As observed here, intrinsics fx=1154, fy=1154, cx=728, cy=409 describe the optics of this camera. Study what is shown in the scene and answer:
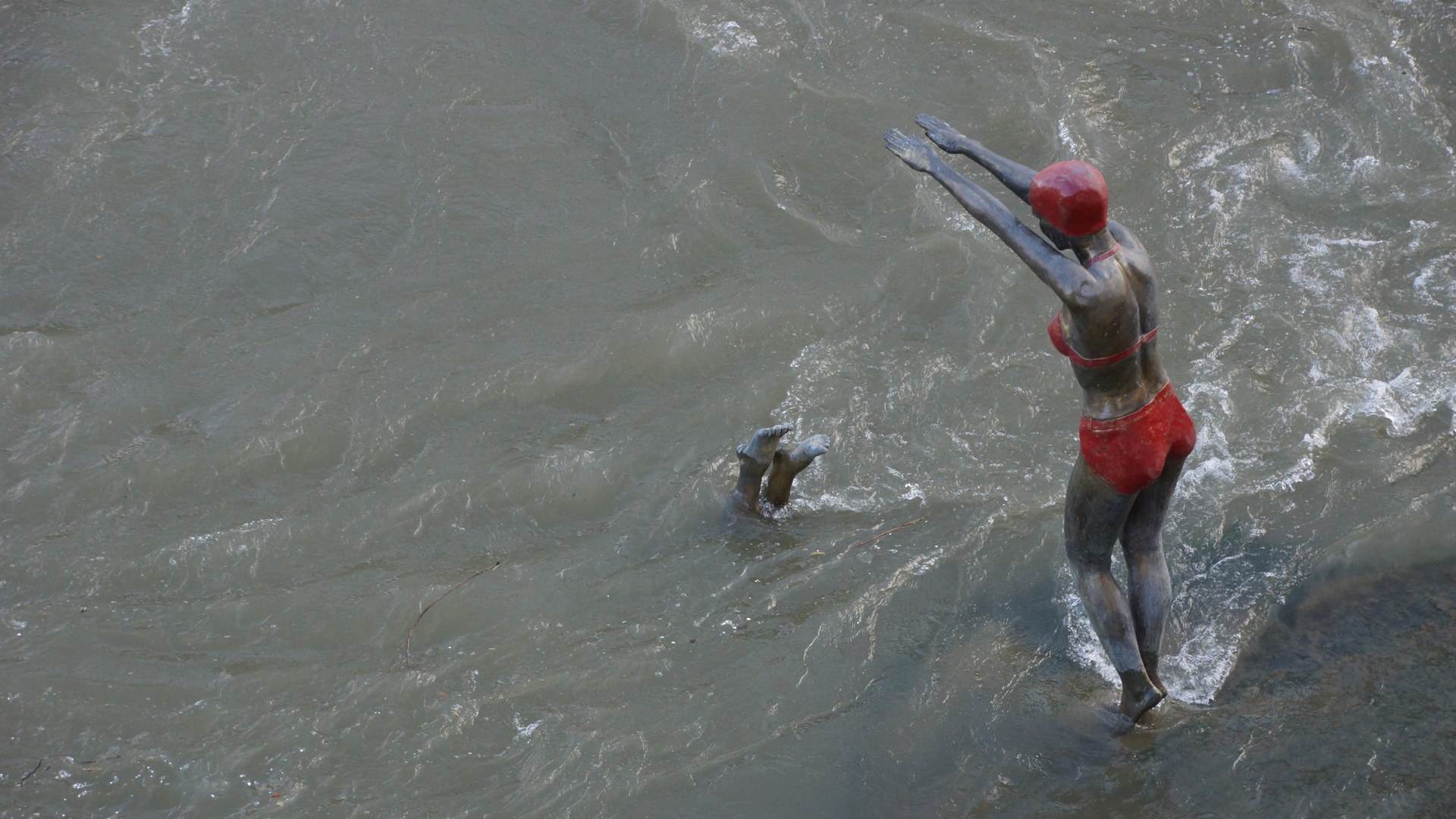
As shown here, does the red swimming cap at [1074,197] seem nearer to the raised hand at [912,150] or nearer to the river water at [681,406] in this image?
the raised hand at [912,150]

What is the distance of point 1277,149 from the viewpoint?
7.51 metres

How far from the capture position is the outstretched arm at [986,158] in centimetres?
413

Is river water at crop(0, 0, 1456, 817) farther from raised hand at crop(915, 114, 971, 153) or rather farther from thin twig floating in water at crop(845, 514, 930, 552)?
raised hand at crop(915, 114, 971, 153)

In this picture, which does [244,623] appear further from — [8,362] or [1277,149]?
[1277,149]

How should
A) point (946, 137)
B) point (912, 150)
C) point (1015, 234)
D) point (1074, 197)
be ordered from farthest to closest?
point (946, 137)
point (912, 150)
point (1015, 234)
point (1074, 197)

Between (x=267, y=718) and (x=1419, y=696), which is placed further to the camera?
(x=267, y=718)

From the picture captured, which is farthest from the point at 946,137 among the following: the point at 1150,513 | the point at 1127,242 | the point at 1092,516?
the point at 1150,513

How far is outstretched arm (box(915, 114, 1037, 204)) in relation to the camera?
413cm

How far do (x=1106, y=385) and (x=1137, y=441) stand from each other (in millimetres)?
216

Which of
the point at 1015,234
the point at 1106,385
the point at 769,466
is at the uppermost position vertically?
the point at 1015,234

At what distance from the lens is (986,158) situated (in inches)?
166

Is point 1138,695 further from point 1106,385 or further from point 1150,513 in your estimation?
point 1106,385

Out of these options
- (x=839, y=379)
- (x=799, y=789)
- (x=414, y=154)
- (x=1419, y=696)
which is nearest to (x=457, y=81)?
(x=414, y=154)

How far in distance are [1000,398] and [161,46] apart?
675 centimetres
